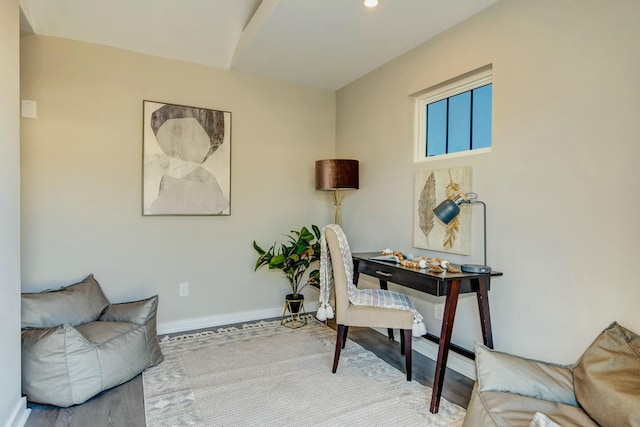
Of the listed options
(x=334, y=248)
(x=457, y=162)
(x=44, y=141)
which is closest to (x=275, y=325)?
(x=334, y=248)

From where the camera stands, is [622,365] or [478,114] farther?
[478,114]

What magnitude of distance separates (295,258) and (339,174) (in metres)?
0.86

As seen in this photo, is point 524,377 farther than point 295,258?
No

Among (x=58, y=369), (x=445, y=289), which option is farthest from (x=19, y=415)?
(x=445, y=289)

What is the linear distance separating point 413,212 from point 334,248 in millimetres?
825

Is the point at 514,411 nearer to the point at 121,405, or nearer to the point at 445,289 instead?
the point at 445,289

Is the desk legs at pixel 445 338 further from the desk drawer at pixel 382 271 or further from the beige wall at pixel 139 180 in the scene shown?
the beige wall at pixel 139 180

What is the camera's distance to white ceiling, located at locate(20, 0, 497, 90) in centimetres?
232

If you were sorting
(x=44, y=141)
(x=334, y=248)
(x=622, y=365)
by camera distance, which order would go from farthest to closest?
(x=44, y=141) → (x=334, y=248) → (x=622, y=365)

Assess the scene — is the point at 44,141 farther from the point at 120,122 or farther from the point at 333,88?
the point at 333,88

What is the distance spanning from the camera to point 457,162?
248 centimetres

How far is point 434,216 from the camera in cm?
260

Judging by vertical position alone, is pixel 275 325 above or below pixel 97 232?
below
